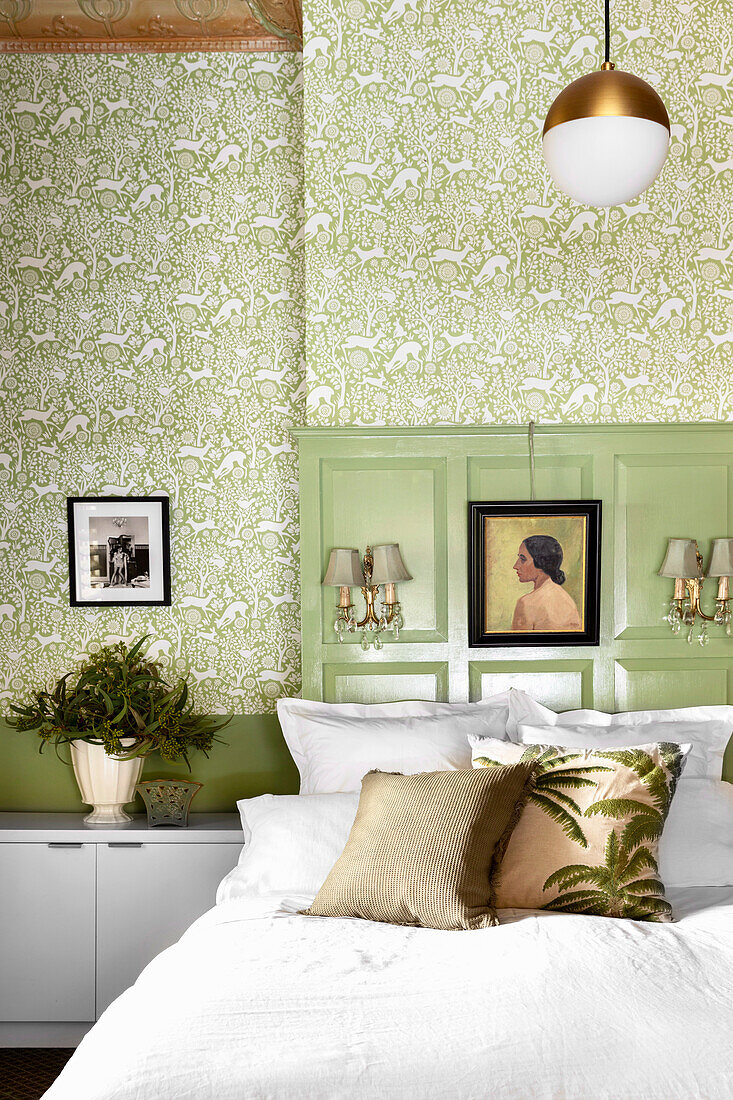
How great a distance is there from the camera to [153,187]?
10.9ft

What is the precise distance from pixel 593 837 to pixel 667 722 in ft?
2.33

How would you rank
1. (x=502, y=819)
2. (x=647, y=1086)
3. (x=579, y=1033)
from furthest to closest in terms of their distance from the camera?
(x=502, y=819)
(x=579, y=1033)
(x=647, y=1086)

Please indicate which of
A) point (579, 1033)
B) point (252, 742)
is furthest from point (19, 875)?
point (579, 1033)

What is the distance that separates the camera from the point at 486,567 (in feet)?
9.98

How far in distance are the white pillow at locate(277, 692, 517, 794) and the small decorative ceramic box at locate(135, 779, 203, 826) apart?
0.40m

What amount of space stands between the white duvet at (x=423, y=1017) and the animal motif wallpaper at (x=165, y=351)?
58.2 inches

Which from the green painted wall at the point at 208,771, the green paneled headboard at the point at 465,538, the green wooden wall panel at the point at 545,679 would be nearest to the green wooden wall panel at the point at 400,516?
the green paneled headboard at the point at 465,538

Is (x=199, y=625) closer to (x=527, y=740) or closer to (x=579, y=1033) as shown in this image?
(x=527, y=740)

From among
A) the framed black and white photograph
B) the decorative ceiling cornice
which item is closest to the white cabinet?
the framed black and white photograph

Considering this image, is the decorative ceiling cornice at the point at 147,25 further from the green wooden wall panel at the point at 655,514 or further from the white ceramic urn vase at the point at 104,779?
the white ceramic urn vase at the point at 104,779

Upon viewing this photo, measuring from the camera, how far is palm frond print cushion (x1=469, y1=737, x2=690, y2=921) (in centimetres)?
218

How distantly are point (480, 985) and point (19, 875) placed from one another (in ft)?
6.02

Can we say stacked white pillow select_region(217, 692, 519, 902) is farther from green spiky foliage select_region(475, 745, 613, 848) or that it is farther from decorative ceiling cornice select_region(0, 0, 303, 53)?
decorative ceiling cornice select_region(0, 0, 303, 53)

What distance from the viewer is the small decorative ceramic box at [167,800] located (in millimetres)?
3037
